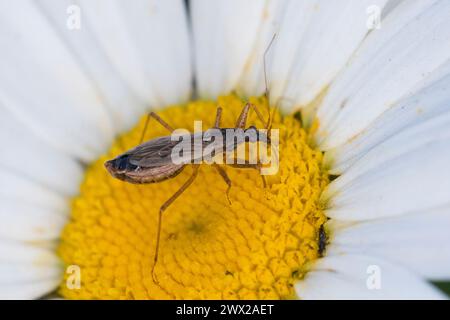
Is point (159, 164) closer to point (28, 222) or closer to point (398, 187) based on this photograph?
point (28, 222)

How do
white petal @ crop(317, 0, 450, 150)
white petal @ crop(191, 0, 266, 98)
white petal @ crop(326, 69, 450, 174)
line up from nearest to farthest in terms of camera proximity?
white petal @ crop(326, 69, 450, 174) → white petal @ crop(317, 0, 450, 150) → white petal @ crop(191, 0, 266, 98)

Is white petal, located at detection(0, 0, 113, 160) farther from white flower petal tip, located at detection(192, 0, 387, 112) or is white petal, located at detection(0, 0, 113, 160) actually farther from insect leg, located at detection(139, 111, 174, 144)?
white flower petal tip, located at detection(192, 0, 387, 112)

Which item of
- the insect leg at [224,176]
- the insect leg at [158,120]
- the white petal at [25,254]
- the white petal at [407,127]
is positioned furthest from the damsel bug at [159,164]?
the white petal at [25,254]

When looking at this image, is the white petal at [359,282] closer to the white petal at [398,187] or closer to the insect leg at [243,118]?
the white petal at [398,187]

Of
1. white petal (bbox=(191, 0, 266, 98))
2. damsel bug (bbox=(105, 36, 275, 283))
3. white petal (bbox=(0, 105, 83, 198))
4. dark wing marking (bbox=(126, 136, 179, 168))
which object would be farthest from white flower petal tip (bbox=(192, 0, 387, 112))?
white petal (bbox=(0, 105, 83, 198))

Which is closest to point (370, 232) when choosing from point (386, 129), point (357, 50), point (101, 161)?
point (386, 129)

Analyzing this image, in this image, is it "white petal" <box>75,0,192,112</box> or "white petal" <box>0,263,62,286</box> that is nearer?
"white petal" <box>0,263,62,286</box>
